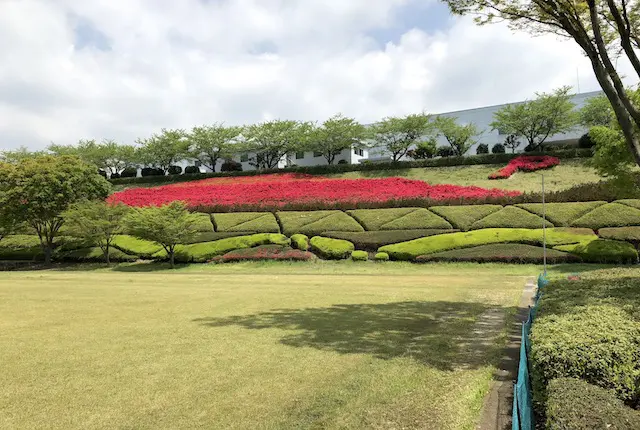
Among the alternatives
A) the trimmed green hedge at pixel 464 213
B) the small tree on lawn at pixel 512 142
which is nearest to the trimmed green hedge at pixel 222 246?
the trimmed green hedge at pixel 464 213

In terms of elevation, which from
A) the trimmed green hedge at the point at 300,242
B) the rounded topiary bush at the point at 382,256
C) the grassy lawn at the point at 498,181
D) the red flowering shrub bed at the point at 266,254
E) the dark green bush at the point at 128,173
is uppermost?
the dark green bush at the point at 128,173

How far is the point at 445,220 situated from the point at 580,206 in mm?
6976

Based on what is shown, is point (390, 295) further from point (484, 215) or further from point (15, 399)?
point (484, 215)

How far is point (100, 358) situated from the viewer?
641cm

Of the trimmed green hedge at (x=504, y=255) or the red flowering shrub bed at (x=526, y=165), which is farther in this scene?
the red flowering shrub bed at (x=526, y=165)

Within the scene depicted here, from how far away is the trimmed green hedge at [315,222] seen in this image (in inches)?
1036

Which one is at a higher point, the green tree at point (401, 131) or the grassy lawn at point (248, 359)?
the green tree at point (401, 131)

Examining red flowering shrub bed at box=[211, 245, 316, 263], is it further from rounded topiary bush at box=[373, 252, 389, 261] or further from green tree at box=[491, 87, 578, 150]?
green tree at box=[491, 87, 578, 150]

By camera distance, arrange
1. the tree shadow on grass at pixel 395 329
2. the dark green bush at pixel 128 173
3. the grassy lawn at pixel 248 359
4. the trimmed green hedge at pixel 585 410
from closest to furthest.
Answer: the trimmed green hedge at pixel 585 410
the grassy lawn at pixel 248 359
the tree shadow on grass at pixel 395 329
the dark green bush at pixel 128 173

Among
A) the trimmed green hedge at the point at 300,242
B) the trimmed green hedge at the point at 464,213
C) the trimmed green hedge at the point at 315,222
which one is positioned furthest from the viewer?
the trimmed green hedge at the point at 315,222

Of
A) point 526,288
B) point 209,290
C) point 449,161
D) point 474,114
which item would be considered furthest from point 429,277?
point 474,114

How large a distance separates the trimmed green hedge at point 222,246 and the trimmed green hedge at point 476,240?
6.24 m

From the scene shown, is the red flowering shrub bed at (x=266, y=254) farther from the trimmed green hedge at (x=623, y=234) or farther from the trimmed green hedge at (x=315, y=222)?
the trimmed green hedge at (x=623, y=234)

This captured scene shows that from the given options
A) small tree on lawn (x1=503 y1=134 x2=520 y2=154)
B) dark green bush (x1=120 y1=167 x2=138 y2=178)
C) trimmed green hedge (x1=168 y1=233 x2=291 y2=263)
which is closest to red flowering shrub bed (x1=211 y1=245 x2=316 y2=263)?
trimmed green hedge (x1=168 y1=233 x2=291 y2=263)
